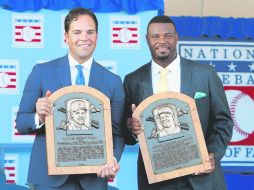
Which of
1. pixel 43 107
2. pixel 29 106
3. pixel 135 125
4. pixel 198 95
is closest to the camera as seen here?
pixel 43 107

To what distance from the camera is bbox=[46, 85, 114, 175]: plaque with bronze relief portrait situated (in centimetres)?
305

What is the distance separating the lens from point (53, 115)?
3068 mm

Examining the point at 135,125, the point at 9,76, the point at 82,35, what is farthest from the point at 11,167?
the point at 82,35

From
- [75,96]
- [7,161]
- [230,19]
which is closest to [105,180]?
[75,96]

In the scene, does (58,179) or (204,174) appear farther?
(204,174)

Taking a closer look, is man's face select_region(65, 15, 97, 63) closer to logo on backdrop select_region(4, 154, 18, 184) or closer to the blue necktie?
the blue necktie

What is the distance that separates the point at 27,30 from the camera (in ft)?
15.9

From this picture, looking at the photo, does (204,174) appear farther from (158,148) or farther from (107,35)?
(107,35)

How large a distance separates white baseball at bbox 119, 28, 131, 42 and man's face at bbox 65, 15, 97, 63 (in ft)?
5.80

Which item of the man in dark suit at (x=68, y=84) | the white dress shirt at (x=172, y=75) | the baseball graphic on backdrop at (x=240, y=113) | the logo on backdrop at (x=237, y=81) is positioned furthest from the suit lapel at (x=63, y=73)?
the baseball graphic on backdrop at (x=240, y=113)

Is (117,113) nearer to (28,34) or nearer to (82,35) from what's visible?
(82,35)

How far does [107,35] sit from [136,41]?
232 mm

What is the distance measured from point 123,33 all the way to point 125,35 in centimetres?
2

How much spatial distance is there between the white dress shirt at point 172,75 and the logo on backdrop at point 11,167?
169 centimetres
